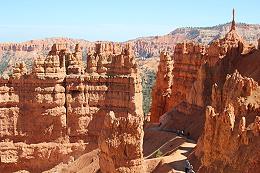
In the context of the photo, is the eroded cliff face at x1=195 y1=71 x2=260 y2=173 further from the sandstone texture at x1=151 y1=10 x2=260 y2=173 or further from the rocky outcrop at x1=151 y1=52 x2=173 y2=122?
the rocky outcrop at x1=151 y1=52 x2=173 y2=122

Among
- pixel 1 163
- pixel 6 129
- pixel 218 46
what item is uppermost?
pixel 218 46

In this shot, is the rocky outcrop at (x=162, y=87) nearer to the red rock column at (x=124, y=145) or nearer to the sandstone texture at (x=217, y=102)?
the sandstone texture at (x=217, y=102)

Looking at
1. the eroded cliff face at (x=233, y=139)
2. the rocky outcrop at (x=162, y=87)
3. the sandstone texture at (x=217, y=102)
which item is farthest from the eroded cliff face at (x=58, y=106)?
the eroded cliff face at (x=233, y=139)

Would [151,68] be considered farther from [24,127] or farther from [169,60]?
[24,127]

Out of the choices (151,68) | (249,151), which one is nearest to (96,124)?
(249,151)

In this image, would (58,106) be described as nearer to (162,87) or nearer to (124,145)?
(162,87)

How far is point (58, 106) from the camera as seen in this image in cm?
4869

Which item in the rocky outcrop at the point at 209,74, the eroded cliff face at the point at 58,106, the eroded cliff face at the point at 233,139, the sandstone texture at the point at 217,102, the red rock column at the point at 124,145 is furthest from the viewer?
the eroded cliff face at the point at 58,106

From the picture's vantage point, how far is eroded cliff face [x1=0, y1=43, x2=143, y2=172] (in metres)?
48.2

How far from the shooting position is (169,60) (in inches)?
2571

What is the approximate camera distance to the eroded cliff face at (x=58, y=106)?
48.2m

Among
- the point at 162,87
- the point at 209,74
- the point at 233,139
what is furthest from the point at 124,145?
the point at 162,87

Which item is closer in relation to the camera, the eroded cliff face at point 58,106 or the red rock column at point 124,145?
the red rock column at point 124,145

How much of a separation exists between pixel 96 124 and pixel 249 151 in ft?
90.3
